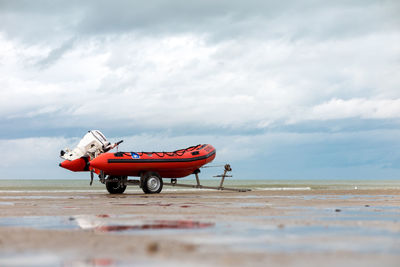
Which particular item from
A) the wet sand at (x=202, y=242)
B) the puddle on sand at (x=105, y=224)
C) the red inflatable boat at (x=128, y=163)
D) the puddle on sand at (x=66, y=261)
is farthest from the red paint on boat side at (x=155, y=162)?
the puddle on sand at (x=66, y=261)

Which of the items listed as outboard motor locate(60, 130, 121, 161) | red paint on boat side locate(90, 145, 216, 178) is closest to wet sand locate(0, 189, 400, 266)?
red paint on boat side locate(90, 145, 216, 178)

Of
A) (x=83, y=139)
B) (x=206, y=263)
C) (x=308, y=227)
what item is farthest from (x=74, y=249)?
(x=83, y=139)

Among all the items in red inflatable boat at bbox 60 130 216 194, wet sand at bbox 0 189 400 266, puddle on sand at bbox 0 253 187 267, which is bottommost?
puddle on sand at bbox 0 253 187 267

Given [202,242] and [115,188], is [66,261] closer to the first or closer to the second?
[202,242]

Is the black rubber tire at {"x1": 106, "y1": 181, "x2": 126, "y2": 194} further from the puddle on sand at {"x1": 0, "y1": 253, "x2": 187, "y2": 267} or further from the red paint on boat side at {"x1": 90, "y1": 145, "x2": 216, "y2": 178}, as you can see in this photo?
the puddle on sand at {"x1": 0, "y1": 253, "x2": 187, "y2": 267}

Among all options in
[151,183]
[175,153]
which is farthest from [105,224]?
[175,153]

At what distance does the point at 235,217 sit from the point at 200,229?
270 centimetres

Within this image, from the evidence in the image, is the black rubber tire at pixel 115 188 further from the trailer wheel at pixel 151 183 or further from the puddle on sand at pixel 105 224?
the puddle on sand at pixel 105 224

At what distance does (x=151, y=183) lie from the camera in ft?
86.3

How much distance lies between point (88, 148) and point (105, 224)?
17740 mm

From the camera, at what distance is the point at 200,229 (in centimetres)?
909

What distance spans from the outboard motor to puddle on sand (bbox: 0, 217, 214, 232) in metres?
15.6

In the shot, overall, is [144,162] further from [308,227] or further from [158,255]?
[158,255]

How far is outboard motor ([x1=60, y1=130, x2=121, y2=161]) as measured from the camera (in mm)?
27203
